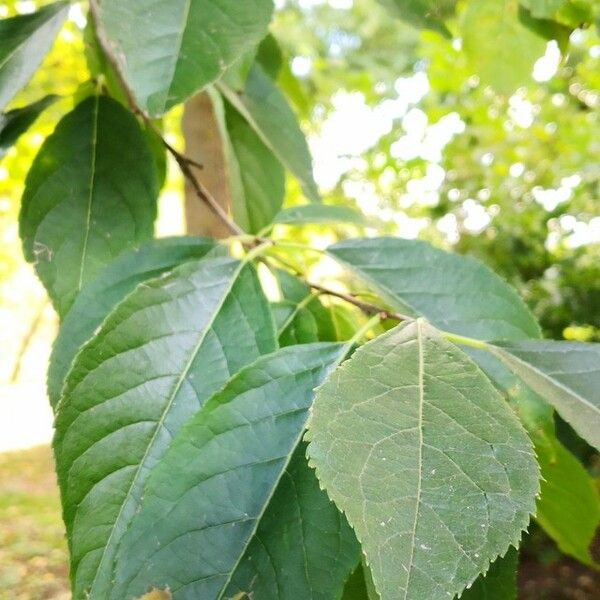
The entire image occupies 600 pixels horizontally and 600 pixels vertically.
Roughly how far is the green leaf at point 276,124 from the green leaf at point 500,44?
0.30 meters

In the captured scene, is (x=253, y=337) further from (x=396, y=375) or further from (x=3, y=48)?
(x=3, y=48)

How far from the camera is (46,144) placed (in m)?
0.81

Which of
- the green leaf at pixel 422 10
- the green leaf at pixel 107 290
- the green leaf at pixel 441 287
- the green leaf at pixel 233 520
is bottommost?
the green leaf at pixel 233 520

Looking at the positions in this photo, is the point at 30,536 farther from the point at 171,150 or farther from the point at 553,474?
the point at 553,474

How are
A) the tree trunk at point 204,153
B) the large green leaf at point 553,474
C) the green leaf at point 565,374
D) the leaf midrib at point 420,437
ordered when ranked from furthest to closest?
1. the tree trunk at point 204,153
2. the large green leaf at point 553,474
3. the green leaf at point 565,374
4. the leaf midrib at point 420,437

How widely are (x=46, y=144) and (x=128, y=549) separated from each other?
0.53 meters

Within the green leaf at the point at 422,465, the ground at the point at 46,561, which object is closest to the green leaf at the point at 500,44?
the green leaf at the point at 422,465

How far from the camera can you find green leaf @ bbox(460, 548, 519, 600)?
53 cm

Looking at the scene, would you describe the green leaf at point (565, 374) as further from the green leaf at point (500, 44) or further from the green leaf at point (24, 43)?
the green leaf at point (500, 44)

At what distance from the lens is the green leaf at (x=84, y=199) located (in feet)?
2.52

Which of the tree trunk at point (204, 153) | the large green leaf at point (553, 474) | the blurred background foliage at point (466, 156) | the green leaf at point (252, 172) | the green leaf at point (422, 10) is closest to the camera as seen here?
the large green leaf at point (553, 474)

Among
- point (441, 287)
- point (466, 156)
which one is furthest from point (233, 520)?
point (466, 156)

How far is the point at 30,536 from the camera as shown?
17.2 ft

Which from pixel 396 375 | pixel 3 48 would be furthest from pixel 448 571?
pixel 3 48
